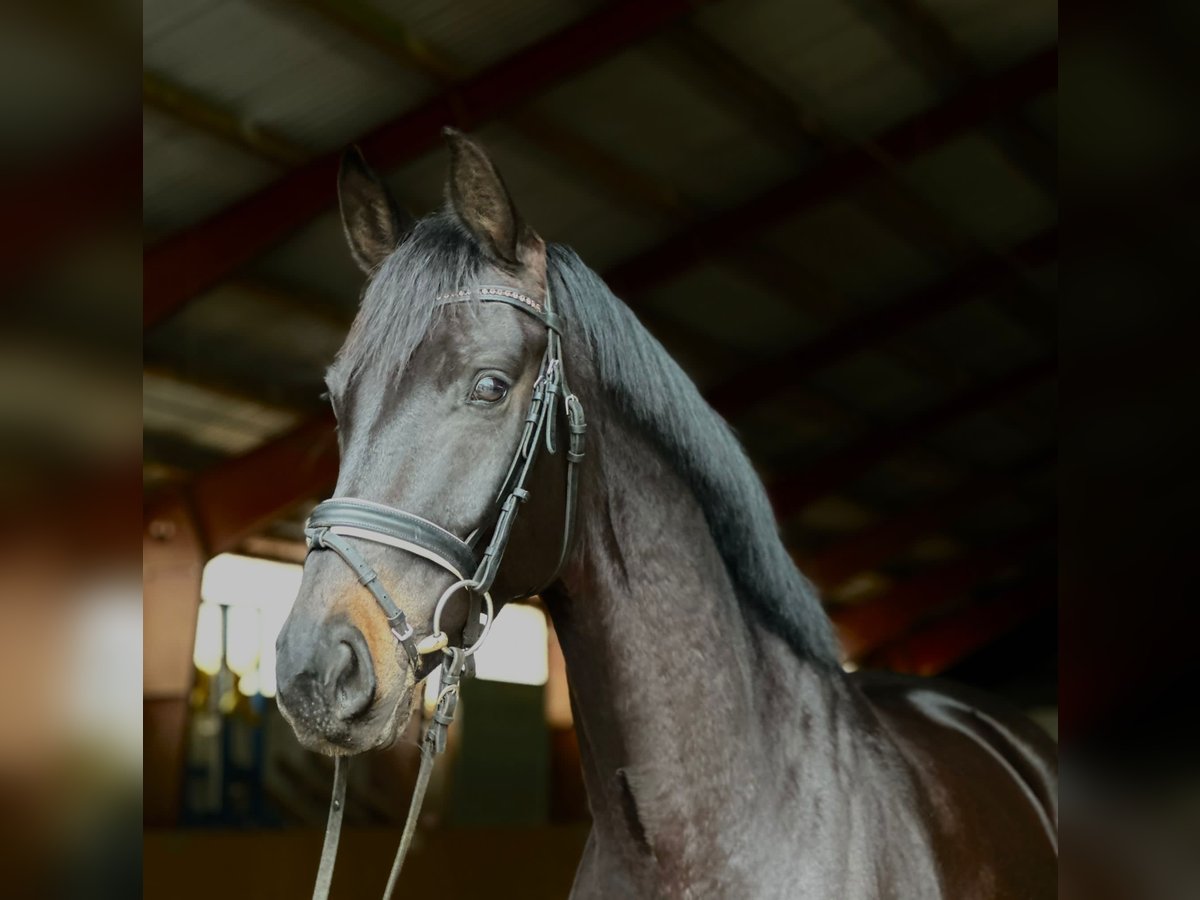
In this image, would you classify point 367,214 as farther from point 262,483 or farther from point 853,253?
point 853,253

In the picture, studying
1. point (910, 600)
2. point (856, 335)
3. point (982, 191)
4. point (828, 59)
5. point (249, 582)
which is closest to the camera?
point (828, 59)

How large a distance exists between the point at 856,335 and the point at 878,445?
4.39 feet

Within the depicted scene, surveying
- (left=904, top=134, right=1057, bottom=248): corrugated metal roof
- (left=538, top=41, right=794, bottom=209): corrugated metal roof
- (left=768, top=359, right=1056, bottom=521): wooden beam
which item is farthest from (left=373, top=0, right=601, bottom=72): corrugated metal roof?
(left=768, top=359, right=1056, bottom=521): wooden beam

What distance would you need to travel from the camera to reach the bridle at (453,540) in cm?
139

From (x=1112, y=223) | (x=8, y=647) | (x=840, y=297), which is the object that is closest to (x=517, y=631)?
(x=840, y=297)

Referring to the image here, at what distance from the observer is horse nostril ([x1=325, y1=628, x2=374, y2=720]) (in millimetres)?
1319

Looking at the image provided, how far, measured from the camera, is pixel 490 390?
1506 millimetres

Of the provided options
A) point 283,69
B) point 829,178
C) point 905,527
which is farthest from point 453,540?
point 905,527

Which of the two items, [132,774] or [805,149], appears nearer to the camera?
[132,774]

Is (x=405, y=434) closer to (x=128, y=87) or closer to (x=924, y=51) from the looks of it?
(x=128, y=87)

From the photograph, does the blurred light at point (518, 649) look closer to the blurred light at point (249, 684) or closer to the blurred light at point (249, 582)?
the blurred light at point (249, 582)

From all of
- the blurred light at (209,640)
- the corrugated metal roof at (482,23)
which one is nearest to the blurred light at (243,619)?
the blurred light at (209,640)

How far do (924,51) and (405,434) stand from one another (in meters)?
4.10

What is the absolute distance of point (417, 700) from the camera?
4.83ft
